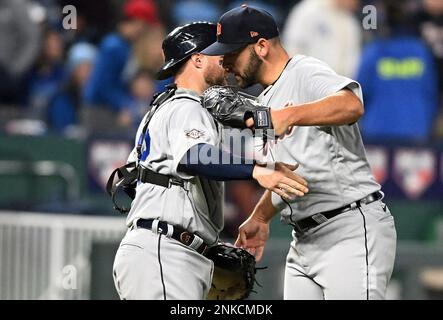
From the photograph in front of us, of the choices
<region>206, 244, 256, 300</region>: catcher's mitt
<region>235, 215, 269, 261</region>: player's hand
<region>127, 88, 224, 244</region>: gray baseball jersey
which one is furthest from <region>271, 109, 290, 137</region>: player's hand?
<region>235, 215, 269, 261</region>: player's hand

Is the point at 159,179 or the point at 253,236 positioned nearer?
the point at 159,179

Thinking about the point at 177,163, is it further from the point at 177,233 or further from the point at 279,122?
the point at 279,122

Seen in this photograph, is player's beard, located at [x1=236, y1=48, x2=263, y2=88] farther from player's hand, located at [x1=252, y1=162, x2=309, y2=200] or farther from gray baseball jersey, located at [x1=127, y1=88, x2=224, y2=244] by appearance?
player's hand, located at [x1=252, y1=162, x2=309, y2=200]

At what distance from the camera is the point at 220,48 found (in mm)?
5531

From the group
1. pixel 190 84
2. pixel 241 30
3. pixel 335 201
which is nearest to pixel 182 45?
pixel 190 84

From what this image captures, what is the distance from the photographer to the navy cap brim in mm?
5520

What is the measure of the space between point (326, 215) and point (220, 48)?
3.26 feet

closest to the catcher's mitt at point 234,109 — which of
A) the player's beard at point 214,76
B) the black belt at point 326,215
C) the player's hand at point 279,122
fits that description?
the player's hand at point 279,122

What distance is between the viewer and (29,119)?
11078mm

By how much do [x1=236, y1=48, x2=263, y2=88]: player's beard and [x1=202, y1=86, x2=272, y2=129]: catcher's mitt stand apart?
28cm

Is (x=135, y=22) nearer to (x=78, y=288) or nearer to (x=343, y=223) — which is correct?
(x=78, y=288)

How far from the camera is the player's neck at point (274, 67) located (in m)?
5.69

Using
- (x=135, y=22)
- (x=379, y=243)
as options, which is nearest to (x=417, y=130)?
(x=135, y=22)

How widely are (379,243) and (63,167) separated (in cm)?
487
